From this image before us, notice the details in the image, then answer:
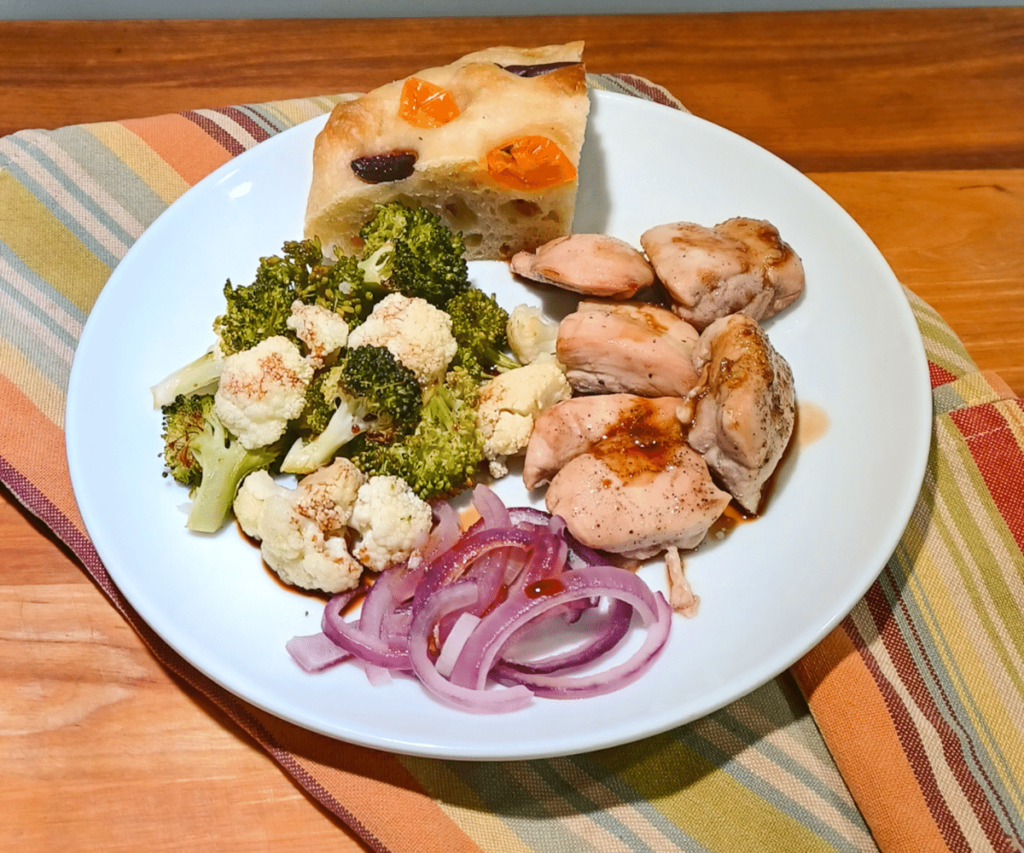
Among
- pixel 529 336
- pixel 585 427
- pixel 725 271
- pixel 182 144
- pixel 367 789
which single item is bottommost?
pixel 367 789

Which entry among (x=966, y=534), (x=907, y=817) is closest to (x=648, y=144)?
(x=966, y=534)

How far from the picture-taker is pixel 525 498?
2.95m

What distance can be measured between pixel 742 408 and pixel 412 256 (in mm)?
1297

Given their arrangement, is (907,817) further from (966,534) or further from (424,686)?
(424,686)

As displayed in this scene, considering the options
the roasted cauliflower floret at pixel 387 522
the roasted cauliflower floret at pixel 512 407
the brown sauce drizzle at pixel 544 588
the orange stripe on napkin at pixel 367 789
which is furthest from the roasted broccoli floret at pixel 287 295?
the orange stripe on napkin at pixel 367 789

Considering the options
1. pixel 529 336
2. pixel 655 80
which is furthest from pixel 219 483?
pixel 655 80

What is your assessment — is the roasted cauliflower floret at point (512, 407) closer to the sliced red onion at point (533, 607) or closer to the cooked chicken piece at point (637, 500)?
the cooked chicken piece at point (637, 500)

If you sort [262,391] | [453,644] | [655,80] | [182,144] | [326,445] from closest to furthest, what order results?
1. [453,644]
2. [262,391]
3. [326,445]
4. [182,144]
5. [655,80]

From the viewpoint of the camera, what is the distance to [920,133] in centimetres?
429

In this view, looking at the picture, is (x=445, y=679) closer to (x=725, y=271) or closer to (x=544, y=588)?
Result: (x=544, y=588)

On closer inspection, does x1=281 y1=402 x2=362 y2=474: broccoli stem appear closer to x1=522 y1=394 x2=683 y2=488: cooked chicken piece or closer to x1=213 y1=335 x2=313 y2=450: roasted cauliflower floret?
x1=213 y1=335 x2=313 y2=450: roasted cauliflower floret

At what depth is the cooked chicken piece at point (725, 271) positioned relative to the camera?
9.79 ft

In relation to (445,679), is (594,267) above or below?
above

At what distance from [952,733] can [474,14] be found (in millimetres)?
4438
